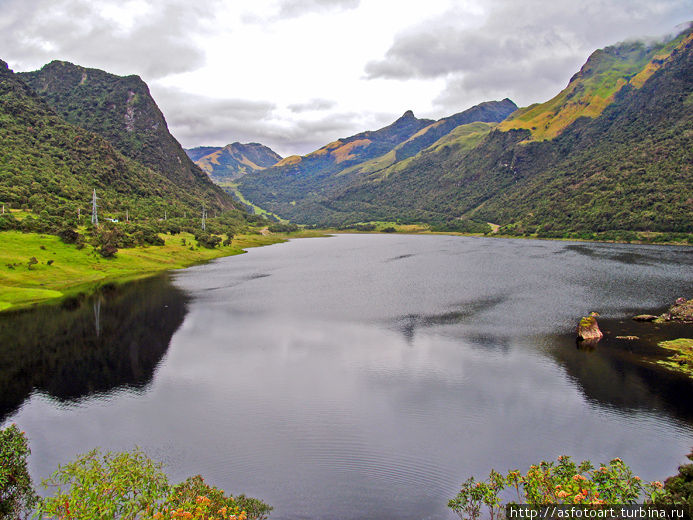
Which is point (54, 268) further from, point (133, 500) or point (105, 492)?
point (105, 492)

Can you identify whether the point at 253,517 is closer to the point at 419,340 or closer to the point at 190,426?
the point at 190,426

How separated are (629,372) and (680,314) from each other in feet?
98.2

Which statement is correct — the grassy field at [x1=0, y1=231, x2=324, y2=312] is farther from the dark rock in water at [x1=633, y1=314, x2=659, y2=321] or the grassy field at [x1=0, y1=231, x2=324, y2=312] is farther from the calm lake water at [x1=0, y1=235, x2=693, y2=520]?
the dark rock in water at [x1=633, y1=314, x2=659, y2=321]

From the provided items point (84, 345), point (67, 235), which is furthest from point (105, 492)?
point (67, 235)

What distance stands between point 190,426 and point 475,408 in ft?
84.2

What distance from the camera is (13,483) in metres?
22.5

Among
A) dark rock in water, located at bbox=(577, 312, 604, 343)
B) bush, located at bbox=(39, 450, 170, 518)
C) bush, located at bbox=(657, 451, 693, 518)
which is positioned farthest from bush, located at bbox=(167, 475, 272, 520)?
dark rock in water, located at bbox=(577, 312, 604, 343)

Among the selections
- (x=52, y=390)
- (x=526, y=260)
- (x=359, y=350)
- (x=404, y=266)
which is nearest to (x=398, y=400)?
(x=359, y=350)

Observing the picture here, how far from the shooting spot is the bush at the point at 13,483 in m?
21.7

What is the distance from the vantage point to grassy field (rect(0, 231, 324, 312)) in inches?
3238

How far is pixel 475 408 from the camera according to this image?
3719cm

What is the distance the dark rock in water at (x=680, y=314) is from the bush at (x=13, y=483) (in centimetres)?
7955

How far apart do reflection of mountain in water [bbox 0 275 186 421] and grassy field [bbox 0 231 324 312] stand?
9.30 metres

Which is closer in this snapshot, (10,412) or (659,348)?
(10,412)
